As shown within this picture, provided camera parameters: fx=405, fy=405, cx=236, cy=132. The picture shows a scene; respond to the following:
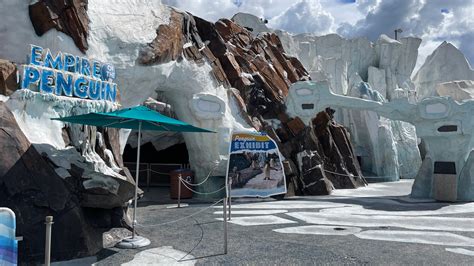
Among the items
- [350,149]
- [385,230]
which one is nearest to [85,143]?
[385,230]

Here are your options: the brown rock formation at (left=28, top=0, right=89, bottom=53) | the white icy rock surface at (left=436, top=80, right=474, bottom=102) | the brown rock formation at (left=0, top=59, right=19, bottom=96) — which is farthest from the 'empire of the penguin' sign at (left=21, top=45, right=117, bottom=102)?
the white icy rock surface at (left=436, top=80, right=474, bottom=102)

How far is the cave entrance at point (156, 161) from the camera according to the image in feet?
63.9

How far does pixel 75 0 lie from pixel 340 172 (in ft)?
48.1

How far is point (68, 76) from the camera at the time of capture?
8734 millimetres

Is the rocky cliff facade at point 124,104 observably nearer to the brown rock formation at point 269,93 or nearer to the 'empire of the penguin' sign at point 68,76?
the brown rock formation at point 269,93

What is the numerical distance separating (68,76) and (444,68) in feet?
137

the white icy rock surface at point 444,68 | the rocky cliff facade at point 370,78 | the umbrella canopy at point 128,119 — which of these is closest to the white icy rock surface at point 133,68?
the umbrella canopy at point 128,119

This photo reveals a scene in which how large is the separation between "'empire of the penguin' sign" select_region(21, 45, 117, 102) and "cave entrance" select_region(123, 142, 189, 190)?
31.6ft

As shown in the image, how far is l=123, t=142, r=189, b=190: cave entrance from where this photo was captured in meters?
19.5

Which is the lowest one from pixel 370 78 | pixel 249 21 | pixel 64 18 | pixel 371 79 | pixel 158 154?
pixel 158 154

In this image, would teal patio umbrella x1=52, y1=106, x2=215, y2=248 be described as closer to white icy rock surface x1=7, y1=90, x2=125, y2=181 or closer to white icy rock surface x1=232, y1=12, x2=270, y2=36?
white icy rock surface x1=7, y1=90, x2=125, y2=181

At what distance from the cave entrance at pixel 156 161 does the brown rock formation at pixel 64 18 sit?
9873mm

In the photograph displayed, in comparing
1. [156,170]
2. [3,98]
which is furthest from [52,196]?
[156,170]

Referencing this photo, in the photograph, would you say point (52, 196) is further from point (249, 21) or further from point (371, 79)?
point (371, 79)
